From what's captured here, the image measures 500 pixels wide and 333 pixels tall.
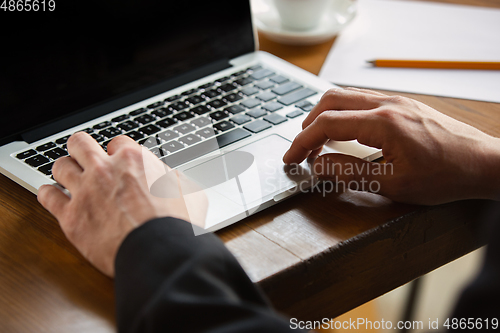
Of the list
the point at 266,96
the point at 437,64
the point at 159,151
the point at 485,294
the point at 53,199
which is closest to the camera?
the point at 485,294

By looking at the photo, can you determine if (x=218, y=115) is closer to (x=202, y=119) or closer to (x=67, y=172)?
(x=202, y=119)

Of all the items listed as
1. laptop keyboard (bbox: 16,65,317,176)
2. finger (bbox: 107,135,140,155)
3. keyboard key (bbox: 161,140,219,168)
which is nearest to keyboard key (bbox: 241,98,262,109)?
laptop keyboard (bbox: 16,65,317,176)

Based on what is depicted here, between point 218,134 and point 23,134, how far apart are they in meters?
0.27

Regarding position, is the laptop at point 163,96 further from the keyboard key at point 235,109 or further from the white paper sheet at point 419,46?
the white paper sheet at point 419,46

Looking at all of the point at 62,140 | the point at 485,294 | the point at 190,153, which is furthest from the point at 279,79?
the point at 485,294

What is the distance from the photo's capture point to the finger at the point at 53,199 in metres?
0.45

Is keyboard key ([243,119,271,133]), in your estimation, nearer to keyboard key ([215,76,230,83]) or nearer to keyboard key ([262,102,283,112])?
keyboard key ([262,102,283,112])

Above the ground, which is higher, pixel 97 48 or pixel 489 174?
pixel 97 48

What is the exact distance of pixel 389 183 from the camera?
479 millimetres

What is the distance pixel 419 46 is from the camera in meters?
0.86

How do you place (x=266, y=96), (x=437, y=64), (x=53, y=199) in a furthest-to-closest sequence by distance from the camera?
(x=437, y=64) < (x=266, y=96) < (x=53, y=199)

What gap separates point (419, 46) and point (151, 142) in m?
0.59

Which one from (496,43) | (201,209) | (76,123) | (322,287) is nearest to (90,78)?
(76,123)

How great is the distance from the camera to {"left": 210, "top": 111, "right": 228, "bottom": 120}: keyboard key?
63 cm
